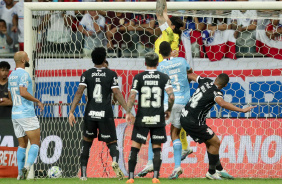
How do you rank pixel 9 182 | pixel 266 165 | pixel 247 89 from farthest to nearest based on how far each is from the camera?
pixel 247 89
pixel 266 165
pixel 9 182

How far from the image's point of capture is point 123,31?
10820 millimetres

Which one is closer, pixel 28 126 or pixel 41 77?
pixel 28 126

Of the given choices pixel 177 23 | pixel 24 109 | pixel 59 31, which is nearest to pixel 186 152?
pixel 177 23

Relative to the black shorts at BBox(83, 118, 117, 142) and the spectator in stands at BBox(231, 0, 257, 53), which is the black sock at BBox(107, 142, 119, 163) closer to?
the black shorts at BBox(83, 118, 117, 142)

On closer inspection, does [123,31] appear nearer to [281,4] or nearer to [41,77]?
[41,77]

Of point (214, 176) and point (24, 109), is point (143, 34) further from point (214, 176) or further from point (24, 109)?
A: point (214, 176)

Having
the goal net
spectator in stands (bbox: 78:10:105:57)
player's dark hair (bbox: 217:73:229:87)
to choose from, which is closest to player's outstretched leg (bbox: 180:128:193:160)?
the goal net

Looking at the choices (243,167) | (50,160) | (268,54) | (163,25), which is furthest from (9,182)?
(268,54)

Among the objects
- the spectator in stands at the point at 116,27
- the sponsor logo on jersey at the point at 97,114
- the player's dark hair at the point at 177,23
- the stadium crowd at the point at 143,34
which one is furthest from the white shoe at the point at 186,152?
the spectator in stands at the point at 116,27

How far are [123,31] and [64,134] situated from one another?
2414 mm

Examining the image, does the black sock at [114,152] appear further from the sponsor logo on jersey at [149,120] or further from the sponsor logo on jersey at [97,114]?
the sponsor logo on jersey at [149,120]

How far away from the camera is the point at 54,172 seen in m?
9.23

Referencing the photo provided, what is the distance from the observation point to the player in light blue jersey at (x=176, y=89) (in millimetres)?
8156

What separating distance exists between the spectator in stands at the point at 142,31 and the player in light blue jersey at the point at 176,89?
8.01ft
